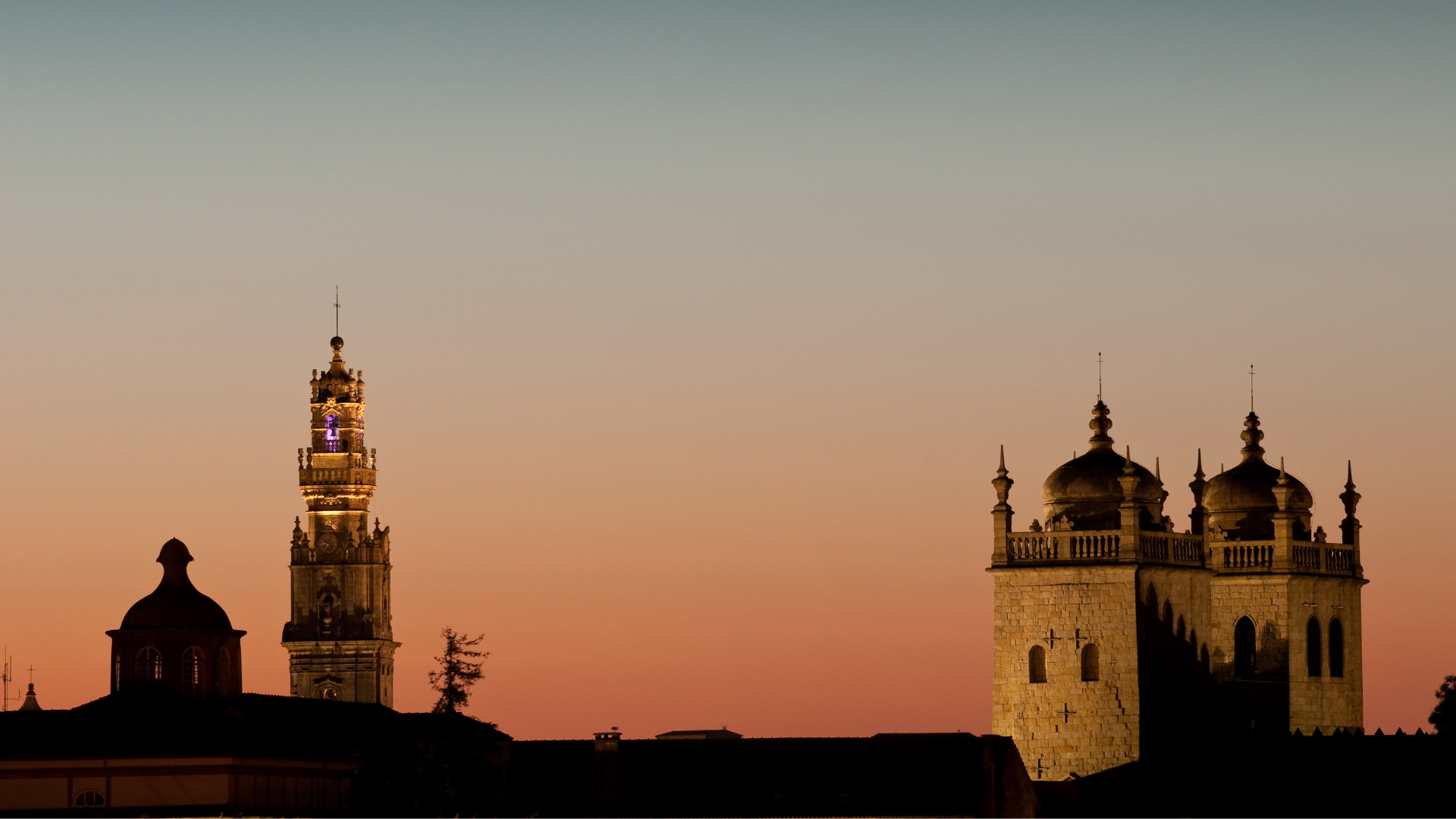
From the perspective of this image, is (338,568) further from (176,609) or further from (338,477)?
(176,609)

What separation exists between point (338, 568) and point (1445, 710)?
203ft

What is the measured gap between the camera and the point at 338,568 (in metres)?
149

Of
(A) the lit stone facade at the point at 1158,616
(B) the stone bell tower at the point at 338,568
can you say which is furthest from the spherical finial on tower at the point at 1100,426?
(B) the stone bell tower at the point at 338,568

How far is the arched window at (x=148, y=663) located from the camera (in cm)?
10019

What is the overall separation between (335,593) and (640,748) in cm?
5243

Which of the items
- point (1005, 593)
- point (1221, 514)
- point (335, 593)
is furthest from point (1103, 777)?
point (335, 593)

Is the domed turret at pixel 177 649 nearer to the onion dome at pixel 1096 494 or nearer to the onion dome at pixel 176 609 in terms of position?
the onion dome at pixel 176 609

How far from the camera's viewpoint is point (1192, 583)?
93.6 m

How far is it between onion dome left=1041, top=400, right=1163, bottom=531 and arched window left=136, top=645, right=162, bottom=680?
26684 millimetres

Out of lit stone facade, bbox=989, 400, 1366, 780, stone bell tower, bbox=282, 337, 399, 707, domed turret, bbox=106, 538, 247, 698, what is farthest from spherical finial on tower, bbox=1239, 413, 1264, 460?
stone bell tower, bbox=282, 337, 399, 707

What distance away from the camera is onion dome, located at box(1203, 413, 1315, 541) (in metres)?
97.9

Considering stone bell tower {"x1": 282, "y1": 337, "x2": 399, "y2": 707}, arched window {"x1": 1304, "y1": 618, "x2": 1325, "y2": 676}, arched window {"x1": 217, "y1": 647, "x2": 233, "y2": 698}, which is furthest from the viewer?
stone bell tower {"x1": 282, "y1": 337, "x2": 399, "y2": 707}

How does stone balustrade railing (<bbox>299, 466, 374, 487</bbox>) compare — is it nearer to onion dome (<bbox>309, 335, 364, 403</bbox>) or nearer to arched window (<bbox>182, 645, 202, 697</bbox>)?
onion dome (<bbox>309, 335, 364, 403</bbox>)

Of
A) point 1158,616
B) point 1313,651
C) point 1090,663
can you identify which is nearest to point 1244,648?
point 1313,651
